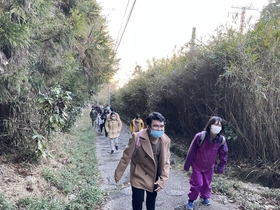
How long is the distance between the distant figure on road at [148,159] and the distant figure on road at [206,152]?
94 centimetres

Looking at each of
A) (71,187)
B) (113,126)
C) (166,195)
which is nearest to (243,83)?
(166,195)

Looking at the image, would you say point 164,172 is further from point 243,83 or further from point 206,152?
point 243,83

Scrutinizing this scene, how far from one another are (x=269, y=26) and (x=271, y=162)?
2.74 metres

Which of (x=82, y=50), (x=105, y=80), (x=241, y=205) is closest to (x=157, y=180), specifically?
(x=241, y=205)

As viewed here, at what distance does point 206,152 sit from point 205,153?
2cm

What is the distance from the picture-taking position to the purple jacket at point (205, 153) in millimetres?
3801

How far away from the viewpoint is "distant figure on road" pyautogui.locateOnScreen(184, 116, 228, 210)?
3766 mm

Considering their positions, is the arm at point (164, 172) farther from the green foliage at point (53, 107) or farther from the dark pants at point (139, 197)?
the green foliage at point (53, 107)

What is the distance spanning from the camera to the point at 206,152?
12.5ft

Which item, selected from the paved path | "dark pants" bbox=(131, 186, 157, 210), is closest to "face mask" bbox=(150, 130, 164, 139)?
"dark pants" bbox=(131, 186, 157, 210)

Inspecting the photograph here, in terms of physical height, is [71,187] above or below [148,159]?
below

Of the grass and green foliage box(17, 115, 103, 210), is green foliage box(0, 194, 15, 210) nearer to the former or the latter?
the grass

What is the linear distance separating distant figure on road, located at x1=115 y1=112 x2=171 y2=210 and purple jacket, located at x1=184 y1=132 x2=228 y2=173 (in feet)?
2.99

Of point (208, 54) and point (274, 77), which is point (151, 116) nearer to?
point (274, 77)
